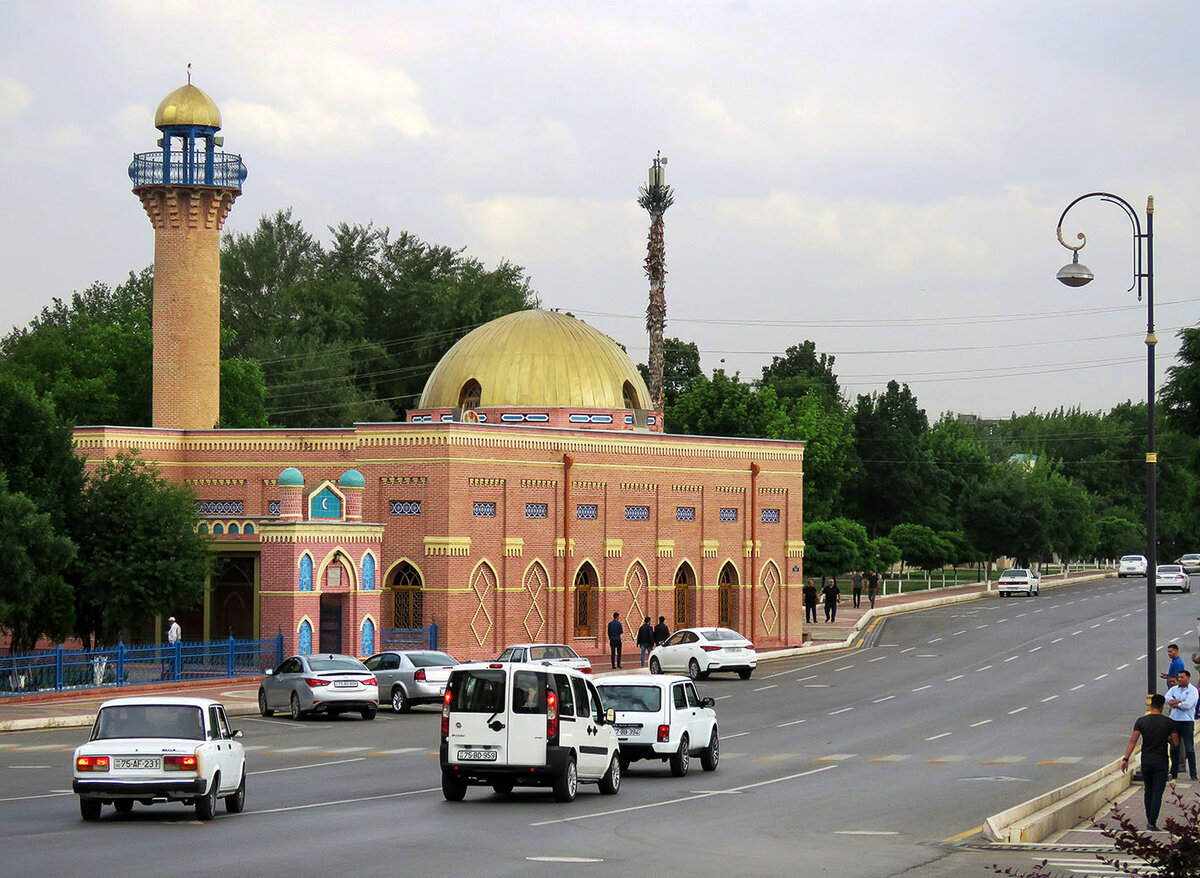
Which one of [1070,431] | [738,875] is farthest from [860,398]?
[738,875]

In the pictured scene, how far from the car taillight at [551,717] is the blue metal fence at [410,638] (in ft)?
88.3

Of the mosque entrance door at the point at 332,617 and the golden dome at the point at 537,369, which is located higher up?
the golden dome at the point at 537,369

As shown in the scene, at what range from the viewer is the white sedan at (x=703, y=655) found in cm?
4547

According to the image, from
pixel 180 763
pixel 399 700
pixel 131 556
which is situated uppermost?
pixel 131 556

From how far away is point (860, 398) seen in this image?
112 metres

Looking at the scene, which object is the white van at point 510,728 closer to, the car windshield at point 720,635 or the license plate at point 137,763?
the license plate at point 137,763

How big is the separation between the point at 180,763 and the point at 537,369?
39.4 metres

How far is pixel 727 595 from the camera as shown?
5781 cm

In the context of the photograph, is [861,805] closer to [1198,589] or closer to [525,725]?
[525,725]

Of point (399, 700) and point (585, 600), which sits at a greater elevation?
point (585, 600)

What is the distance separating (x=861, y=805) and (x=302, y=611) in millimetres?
24674

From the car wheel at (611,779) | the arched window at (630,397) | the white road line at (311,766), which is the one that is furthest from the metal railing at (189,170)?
the car wheel at (611,779)

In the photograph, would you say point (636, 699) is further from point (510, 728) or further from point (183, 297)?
point (183, 297)

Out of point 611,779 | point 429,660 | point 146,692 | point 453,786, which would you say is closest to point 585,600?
point 429,660
